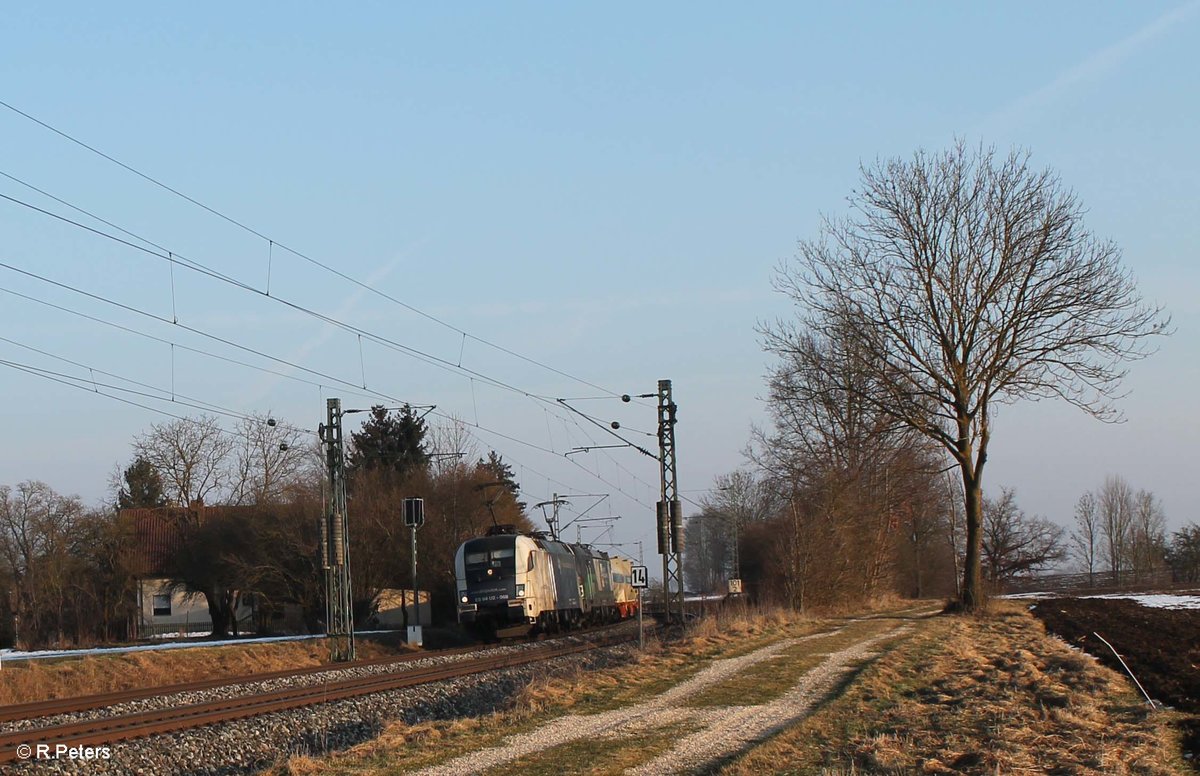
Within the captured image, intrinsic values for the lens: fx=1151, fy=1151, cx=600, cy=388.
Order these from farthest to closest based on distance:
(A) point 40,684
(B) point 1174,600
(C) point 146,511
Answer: (C) point 146,511
(B) point 1174,600
(A) point 40,684

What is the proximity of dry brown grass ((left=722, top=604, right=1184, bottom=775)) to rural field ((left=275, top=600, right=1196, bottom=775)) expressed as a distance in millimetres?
27

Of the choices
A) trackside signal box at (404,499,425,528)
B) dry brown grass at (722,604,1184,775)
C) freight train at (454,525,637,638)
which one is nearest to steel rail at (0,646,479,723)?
trackside signal box at (404,499,425,528)

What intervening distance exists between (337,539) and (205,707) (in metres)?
13.0

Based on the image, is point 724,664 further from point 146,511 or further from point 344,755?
point 146,511

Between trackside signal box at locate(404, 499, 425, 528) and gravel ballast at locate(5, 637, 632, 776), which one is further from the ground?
trackside signal box at locate(404, 499, 425, 528)

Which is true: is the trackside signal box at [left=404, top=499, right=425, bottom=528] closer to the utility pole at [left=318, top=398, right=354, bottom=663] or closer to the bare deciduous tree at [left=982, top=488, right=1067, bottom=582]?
the utility pole at [left=318, top=398, right=354, bottom=663]

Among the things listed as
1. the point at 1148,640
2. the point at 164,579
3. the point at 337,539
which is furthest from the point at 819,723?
the point at 164,579

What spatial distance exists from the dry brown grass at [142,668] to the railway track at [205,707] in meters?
2.75

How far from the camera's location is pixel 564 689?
17781mm

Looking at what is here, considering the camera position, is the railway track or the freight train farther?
the freight train

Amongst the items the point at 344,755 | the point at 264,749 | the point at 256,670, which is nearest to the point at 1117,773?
the point at 344,755

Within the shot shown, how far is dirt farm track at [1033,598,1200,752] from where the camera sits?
50.8 ft

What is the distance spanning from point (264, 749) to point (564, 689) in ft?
15.4

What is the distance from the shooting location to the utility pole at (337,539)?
3123 centimetres
